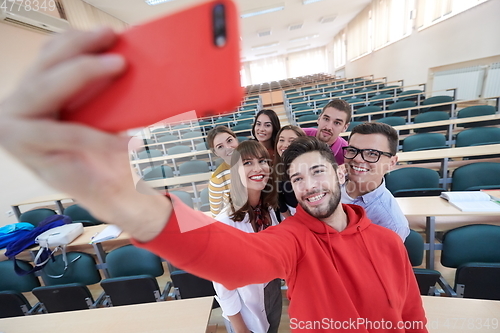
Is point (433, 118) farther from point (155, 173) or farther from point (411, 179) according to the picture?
point (155, 173)

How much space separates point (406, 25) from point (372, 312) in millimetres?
9557

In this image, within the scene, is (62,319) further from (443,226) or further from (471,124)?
(471,124)

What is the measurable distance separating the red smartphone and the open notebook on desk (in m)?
1.98

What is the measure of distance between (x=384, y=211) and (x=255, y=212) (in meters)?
0.68

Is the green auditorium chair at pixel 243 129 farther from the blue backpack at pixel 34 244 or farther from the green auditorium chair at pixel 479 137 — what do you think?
the green auditorium chair at pixel 479 137

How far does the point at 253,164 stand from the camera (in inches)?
48.1

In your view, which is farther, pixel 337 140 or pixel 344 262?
pixel 337 140

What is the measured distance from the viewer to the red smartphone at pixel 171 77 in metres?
0.24

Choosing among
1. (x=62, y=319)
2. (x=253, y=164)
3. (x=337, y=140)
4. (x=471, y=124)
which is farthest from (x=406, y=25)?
(x=62, y=319)

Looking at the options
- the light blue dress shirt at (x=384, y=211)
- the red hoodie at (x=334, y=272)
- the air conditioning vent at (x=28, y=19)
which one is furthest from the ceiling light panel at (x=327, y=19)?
the red hoodie at (x=334, y=272)

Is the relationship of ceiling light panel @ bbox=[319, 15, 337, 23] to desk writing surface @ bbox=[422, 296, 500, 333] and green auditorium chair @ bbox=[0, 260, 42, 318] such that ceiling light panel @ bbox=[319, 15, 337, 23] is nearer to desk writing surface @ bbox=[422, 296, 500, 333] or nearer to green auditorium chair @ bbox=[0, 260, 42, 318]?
desk writing surface @ bbox=[422, 296, 500, 333]

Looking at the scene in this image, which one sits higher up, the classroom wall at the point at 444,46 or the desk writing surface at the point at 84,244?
the classroom wall at the point at 444,46

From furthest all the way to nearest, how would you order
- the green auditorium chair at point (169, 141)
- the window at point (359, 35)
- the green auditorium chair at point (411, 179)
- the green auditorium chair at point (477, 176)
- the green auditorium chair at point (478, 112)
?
the window at point (359, 35) → the green auditorium chair at point (478, 112) → the green auditorium chair at point (411, 179) → the green auditorium chair at point (477, 176) → the green auditorium chair at point (169, 141)

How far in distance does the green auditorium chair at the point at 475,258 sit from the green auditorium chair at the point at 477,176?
2.77 ft
